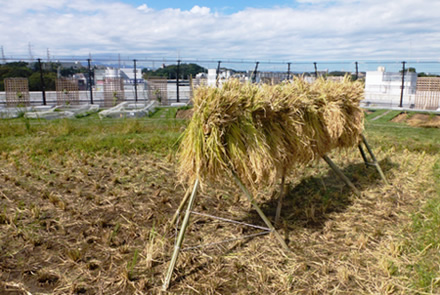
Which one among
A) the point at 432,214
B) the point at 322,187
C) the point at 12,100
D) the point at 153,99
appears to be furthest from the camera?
the point at 153,99

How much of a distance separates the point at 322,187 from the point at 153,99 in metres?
14.4

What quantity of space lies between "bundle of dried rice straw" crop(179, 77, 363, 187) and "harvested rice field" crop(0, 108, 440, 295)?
371mm

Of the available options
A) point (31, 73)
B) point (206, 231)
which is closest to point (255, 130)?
point (206, 231)

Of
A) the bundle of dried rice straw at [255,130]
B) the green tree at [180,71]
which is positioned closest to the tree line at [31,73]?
the green tree at [180,71]

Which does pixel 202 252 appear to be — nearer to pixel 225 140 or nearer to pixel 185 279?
pixel 185 279

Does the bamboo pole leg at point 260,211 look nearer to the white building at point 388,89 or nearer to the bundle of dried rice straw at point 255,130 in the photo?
the bundle of dried rice straw at point 255,130

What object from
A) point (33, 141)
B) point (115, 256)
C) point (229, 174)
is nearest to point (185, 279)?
point (115, 256)

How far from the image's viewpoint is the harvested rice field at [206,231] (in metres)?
3.01

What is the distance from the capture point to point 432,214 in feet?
13.7

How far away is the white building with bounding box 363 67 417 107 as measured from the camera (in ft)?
63.7

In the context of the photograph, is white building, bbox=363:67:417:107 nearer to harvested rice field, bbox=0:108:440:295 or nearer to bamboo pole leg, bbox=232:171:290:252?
harvested rice field, bbox=0:108:440:295

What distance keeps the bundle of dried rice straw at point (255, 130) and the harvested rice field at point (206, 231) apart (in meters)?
0.37

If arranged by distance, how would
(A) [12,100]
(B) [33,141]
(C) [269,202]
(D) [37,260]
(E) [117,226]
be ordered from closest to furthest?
(D) [37,260] → (E) [117,226] → (C) [269,202] → (B) [33,141] → (A) [12,100]

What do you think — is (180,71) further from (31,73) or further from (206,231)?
(206,231)
